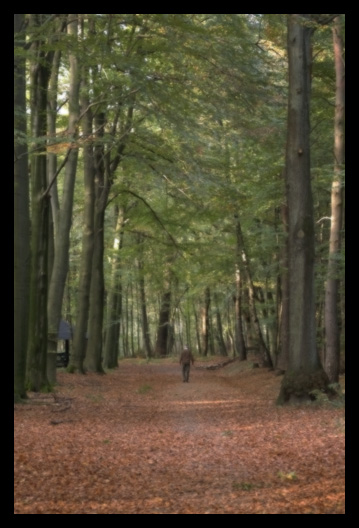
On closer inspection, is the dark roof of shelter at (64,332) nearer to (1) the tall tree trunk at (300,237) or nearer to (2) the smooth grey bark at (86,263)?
(2) the smooth grey bark at (86,263)

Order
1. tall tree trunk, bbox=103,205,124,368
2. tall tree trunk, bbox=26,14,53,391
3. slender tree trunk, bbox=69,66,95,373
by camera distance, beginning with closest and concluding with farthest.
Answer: tall tree trunk, bbox=26,14,53,391 → slender tree trunk, bbox=69,66,95,373 → tall tree trunk, bbox=103,205,124,368

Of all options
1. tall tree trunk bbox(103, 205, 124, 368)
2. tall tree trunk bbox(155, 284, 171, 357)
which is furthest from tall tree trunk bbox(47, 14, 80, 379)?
tall tree trunk bbox(155, 284, 171, 357)

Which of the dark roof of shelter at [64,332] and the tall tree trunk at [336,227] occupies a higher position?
the tall tree trunk at [336,227]

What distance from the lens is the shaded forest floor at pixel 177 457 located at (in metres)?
6.52

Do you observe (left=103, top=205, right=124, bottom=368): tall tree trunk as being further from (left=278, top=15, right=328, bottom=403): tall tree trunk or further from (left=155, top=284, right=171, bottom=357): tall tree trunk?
(left=278, top=15, right=328, bottom=403): tall tree trunk

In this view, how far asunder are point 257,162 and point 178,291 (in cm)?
2577

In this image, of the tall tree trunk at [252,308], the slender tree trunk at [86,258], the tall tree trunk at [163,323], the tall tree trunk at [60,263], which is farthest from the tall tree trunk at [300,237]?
the tall tree trunk at [163,323]

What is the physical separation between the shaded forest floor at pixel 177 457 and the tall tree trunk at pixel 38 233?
1.28 m

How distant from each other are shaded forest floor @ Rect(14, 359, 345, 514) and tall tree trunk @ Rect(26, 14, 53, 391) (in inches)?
50.5

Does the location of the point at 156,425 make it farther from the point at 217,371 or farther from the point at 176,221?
the point at 217,371

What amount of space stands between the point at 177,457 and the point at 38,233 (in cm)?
804

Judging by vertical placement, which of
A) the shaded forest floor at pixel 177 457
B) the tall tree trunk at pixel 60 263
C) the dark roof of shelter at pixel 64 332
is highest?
the tall tree trunk at pixel 60 263

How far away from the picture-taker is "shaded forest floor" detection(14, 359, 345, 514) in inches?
257

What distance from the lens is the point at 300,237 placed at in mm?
14078
